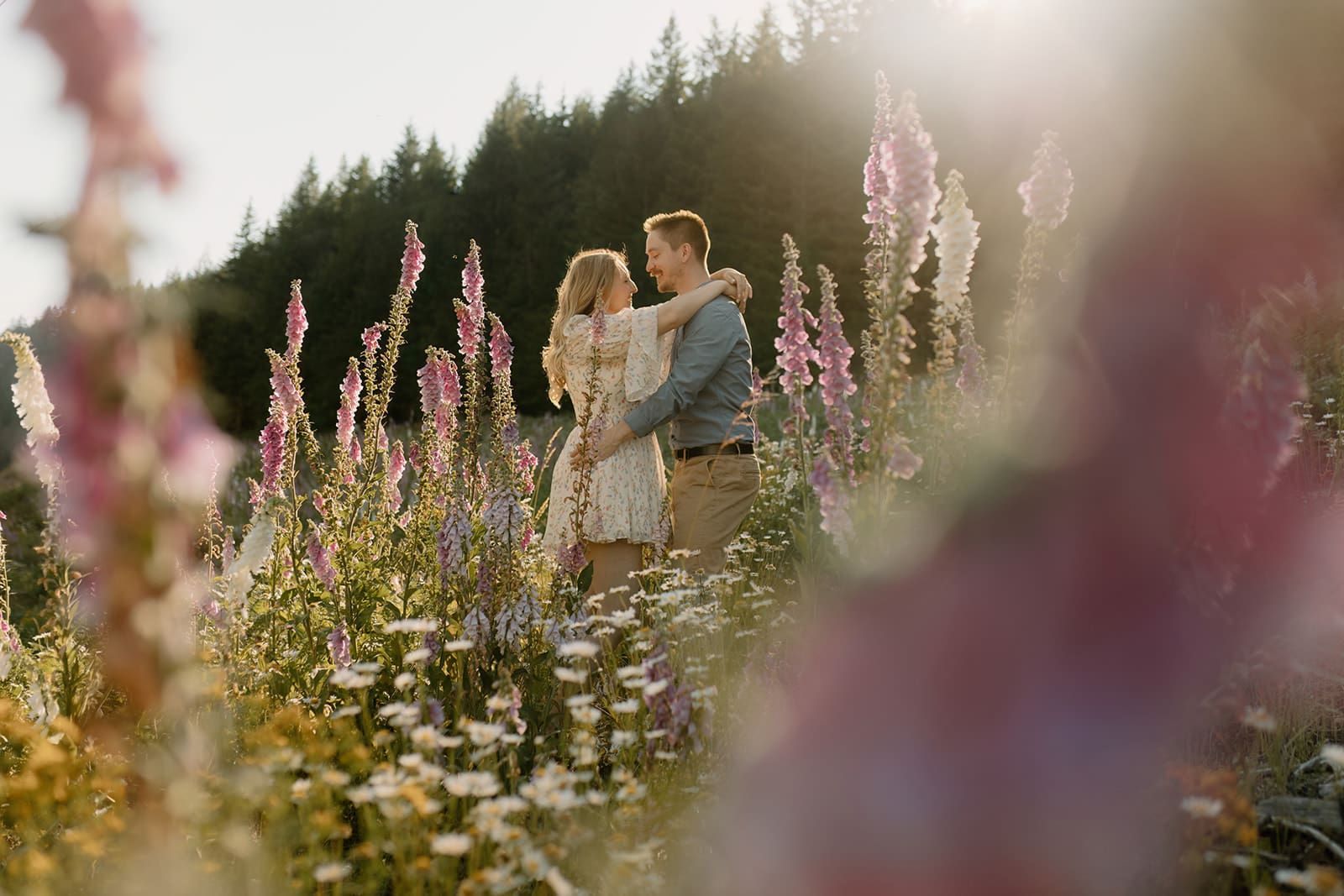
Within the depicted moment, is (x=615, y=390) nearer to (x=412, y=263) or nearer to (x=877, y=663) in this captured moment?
(x=412, y=263)

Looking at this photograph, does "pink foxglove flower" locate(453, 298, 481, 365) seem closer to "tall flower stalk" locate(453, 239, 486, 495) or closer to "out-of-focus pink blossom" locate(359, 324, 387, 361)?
"tall flower stalk" locate(453, 239, 486, 495)

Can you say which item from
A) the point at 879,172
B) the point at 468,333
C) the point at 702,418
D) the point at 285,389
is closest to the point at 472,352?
the point at 468,333

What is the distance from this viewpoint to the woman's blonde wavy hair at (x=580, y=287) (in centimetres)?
456

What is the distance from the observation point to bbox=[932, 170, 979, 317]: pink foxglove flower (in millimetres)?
2441

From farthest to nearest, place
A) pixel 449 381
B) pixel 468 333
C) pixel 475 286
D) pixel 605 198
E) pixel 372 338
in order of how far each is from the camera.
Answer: pixel 605 198 < pixel 372 338 < pixel 475 286 < pixel 449 381 < pixel 468 333

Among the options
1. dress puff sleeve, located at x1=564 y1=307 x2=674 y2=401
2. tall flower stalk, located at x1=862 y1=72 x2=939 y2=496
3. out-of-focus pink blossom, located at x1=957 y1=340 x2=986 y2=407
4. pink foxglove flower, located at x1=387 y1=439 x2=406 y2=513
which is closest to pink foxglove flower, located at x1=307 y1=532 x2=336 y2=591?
pink foxglove flower, located at x1=387 y1=439 x2=406 y2=513

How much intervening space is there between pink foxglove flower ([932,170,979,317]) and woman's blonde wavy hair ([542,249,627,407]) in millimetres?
2243

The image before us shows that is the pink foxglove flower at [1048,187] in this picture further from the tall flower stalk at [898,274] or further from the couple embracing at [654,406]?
the couple embracing at [654,406]

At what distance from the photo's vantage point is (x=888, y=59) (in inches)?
1035

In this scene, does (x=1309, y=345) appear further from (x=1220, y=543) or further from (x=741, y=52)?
(x=741, y=52)

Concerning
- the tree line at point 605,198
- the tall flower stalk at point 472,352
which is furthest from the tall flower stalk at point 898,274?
the tree line at point 605,198

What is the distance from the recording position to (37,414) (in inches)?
117

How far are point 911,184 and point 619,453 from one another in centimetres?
252

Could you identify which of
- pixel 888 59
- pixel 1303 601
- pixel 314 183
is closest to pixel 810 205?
pixel 888 59
